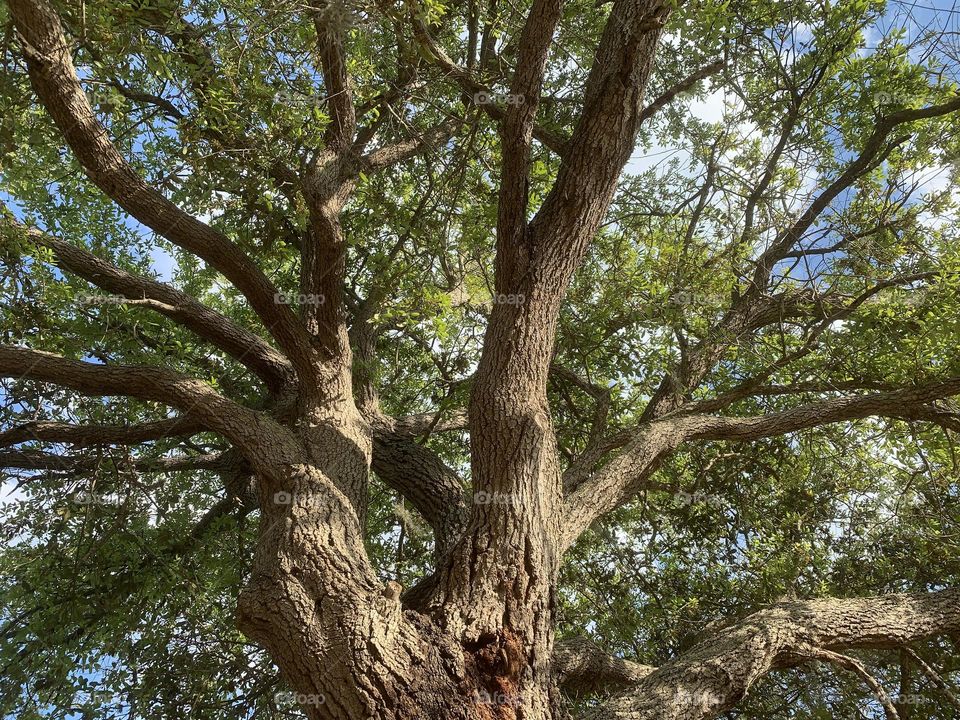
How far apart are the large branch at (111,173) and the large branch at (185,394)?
1.99 feet

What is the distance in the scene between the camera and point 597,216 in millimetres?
3900

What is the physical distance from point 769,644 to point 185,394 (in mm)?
3365

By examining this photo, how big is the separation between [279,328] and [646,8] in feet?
9.09

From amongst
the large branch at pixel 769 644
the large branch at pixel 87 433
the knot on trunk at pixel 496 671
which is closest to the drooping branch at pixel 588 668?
the large branch at pixel 769 644

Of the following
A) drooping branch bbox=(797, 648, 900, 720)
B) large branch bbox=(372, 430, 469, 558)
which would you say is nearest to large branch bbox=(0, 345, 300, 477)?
large branch bbox=(372, 430, 469, 558)

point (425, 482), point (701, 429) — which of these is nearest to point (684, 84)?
point (701, 429)

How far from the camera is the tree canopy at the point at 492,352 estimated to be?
3.72 m

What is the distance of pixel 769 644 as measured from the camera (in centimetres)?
361

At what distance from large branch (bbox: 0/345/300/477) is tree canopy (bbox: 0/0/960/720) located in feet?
0.07

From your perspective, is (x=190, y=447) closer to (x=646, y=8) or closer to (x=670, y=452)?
(x=670, y=452)

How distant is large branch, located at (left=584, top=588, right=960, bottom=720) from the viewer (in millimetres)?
3322

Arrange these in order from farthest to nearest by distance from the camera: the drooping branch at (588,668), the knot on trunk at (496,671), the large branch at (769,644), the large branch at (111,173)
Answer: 1. the drooping branch at (588,668)
2. the large branch at (111,173)
3. the large branch at (769,644)
4. the knot on trunk at (496,671)

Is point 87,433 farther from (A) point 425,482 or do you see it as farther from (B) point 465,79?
(B) point 465,79

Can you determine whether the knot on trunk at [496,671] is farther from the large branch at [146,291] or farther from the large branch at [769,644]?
the large branch at [146,291]
